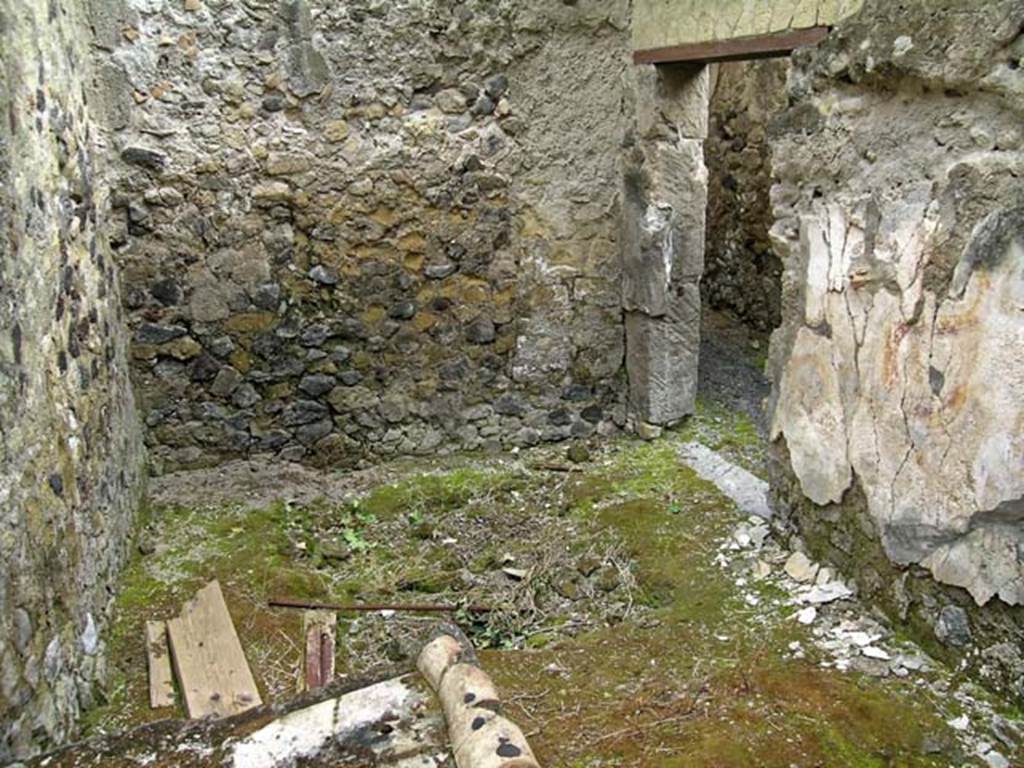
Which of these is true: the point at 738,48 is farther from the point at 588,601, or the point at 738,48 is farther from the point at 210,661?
the point at 210,661

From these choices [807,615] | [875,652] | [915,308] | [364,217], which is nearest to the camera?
[915,308]

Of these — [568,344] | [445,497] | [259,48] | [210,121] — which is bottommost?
[445,497]

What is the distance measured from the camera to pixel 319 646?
349 centimetres

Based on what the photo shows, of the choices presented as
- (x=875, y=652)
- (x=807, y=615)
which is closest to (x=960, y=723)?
(x=875, y=652)

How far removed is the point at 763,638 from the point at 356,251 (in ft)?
8.44

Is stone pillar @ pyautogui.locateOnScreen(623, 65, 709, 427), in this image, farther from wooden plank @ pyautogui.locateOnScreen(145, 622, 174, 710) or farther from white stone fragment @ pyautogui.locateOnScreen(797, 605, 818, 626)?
wooden plank @ pyautogui.locateOnScreen(145, 622, 174, 710)

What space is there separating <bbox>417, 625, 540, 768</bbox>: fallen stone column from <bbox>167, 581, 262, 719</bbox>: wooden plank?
98 cm

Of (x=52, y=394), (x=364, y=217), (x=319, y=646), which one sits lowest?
(x=319, y=646)

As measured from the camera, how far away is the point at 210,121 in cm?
429

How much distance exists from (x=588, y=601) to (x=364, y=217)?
2.07 metres

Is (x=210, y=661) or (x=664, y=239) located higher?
(x=664, y=239)

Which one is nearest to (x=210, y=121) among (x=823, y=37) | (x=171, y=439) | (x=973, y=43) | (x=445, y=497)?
(x=171, y=439)

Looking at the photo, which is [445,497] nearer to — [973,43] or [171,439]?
[171,439]

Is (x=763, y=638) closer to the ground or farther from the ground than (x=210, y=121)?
closer to the ground
